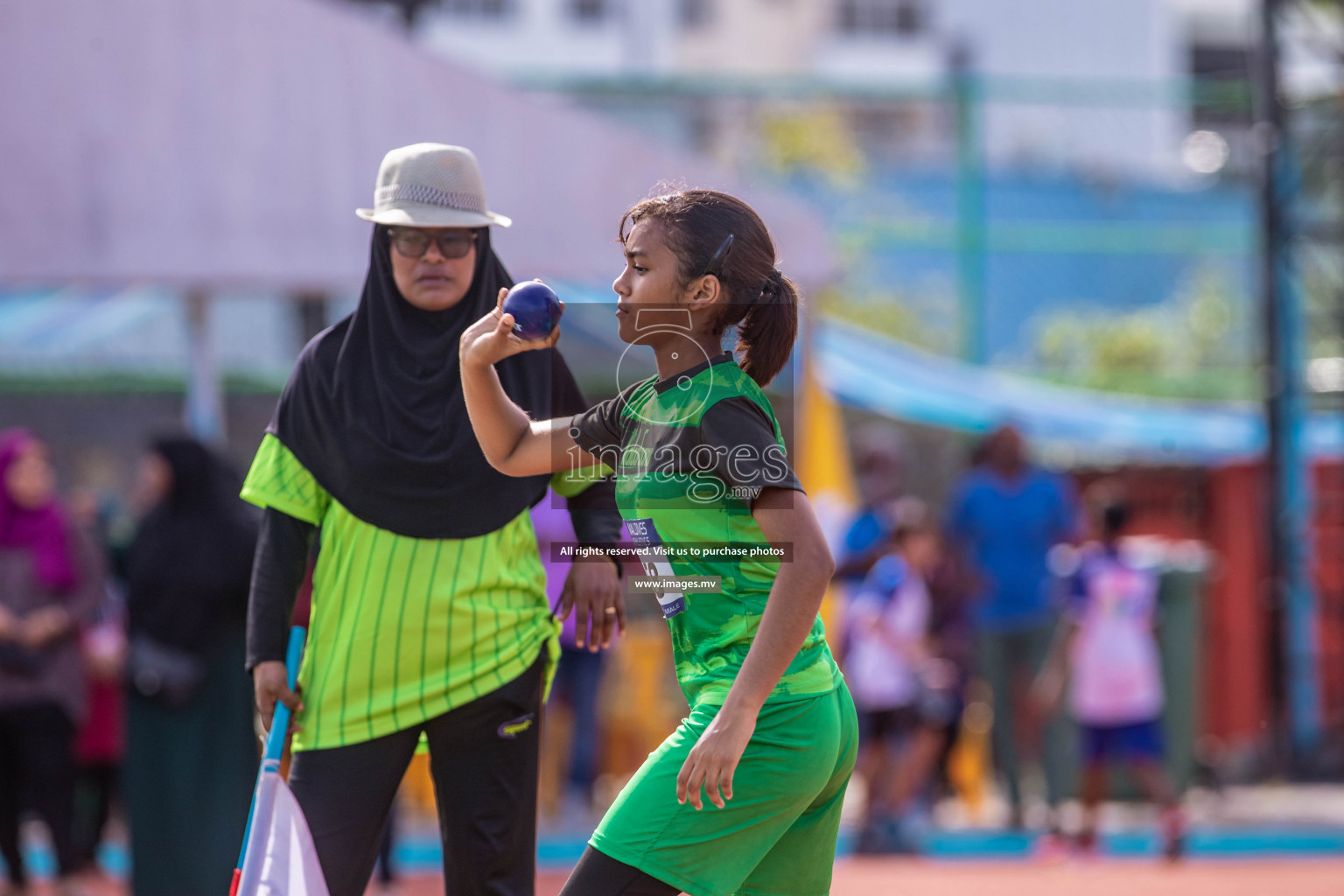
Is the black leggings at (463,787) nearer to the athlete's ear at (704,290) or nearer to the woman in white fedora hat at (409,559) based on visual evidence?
the woman in white fedora hat at (409,559)

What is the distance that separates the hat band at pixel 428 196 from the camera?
3.19m

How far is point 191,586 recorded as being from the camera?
209 inches

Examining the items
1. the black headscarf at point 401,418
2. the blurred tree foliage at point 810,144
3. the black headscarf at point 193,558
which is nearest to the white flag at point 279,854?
the black headscarf at point 401,418

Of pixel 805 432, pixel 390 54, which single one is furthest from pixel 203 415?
pixel 805 432

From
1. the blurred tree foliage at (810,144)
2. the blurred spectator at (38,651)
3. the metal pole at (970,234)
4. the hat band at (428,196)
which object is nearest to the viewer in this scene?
the hat band at (428,196)

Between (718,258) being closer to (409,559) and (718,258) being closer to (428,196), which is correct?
(428,196)

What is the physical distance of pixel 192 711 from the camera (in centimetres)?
534

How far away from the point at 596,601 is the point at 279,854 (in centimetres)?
81

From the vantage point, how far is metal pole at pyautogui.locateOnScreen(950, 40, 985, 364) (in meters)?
12.2

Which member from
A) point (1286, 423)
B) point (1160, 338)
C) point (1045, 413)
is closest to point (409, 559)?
point (1286, 423)

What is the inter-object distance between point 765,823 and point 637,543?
1.73 feet

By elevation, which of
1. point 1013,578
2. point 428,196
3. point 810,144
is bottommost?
point 1013,578

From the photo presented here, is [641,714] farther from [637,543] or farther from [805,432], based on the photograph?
[637,543]

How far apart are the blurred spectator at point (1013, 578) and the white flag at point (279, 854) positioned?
18.0 ft
